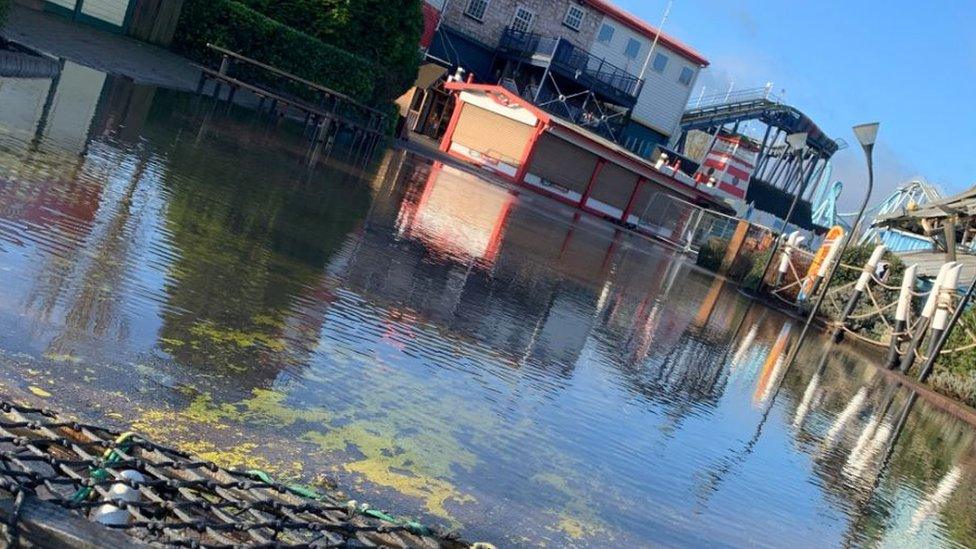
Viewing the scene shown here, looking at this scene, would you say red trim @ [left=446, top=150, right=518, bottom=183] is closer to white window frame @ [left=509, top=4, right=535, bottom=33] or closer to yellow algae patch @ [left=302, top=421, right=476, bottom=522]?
white window frame @ [left=509, top=4, right=535, bottom=33]

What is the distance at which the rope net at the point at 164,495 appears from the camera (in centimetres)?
325

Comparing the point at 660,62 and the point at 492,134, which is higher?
the point at 660,62

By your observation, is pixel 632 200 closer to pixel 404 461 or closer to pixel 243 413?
pixel 404 461

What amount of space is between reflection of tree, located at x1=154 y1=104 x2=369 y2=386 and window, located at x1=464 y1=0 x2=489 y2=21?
3719cm

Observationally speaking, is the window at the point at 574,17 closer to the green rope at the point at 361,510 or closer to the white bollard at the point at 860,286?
the white bollard at the point at 860,286

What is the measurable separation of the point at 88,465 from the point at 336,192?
12272 mm

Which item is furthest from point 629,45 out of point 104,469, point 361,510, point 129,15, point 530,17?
point 104,469

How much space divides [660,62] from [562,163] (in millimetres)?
17995

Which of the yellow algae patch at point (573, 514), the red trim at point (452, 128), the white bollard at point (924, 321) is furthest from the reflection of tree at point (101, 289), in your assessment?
the red trim at point (452, 128)

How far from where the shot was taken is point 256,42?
31906 mm

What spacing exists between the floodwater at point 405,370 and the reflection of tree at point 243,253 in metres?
0.04

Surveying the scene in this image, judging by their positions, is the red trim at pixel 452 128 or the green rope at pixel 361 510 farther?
the red trim at pixel 452 128

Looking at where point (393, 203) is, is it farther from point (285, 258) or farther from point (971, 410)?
point (971, 410)

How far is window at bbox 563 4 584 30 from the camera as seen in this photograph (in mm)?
53125
